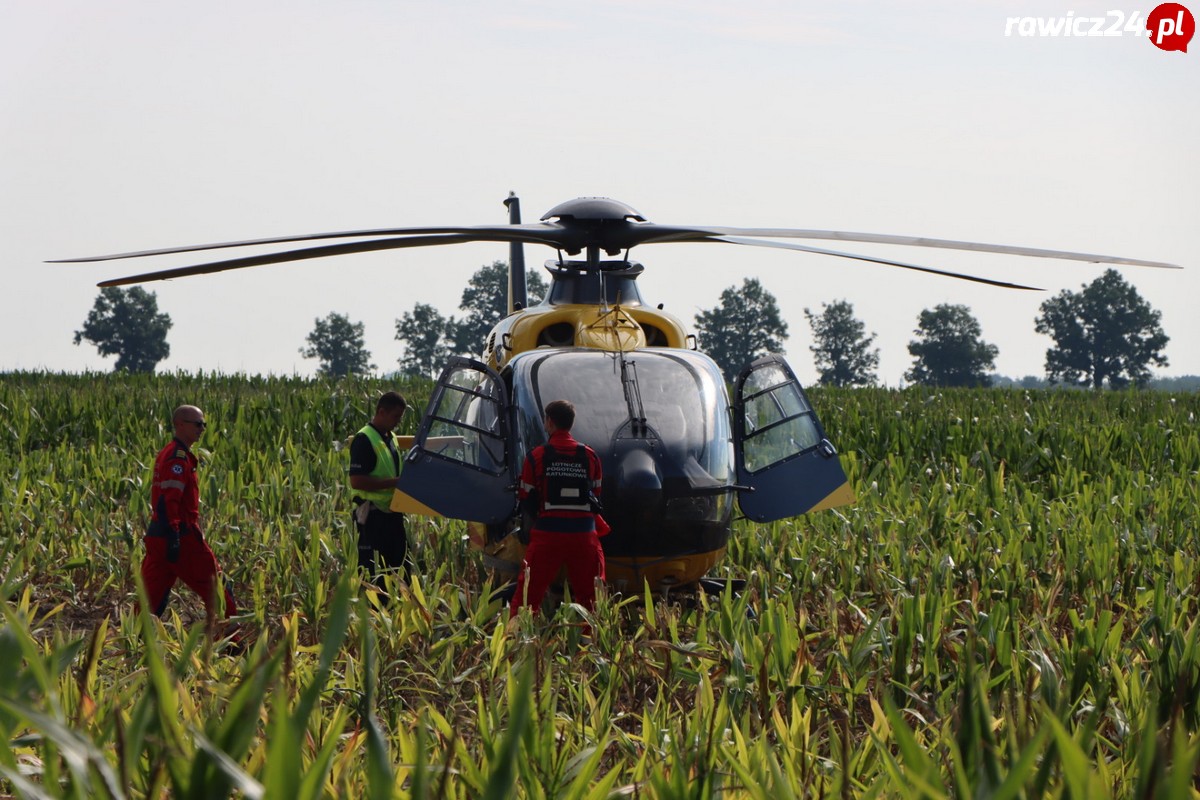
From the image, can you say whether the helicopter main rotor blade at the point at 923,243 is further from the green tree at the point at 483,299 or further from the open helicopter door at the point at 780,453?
the green tree at the point at 483,299

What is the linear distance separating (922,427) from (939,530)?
7.73 m

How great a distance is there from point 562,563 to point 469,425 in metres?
1.33

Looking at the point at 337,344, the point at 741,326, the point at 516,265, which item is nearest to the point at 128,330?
the point at 337,344

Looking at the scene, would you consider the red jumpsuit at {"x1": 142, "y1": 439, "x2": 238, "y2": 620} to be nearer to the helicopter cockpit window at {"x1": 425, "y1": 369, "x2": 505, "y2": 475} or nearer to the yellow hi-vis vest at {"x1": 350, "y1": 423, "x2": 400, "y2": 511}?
the yellow hi-vis vest at {"x1": 350, "y1": 423, "x2": 400, "y2": 511}

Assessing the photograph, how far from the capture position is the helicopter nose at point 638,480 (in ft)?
22.5

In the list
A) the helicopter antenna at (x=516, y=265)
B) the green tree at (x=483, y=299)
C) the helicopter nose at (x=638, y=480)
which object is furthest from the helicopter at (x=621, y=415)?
the green tree at (x=483, y=299)

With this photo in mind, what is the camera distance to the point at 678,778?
306cm

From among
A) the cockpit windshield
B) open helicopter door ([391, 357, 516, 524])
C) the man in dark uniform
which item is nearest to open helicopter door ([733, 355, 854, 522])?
the cockpit windshield

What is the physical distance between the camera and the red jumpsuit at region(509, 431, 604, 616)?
6777 mm

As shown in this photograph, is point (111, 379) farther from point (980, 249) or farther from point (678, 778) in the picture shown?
point (678, 778)

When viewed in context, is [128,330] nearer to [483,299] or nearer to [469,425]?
[483,299]

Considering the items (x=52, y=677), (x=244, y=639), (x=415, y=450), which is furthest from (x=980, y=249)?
(x=52, y=677)

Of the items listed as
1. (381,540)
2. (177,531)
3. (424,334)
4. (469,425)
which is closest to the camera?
(177,531)

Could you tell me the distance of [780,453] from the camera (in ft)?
25.9
